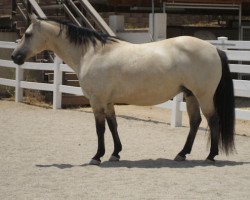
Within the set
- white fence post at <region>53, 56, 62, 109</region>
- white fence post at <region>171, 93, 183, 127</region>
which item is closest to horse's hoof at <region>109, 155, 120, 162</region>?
white fence post at <region>171, 93, 183, 127</region>

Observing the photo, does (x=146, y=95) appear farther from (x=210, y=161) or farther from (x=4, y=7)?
(x=4, y=7)

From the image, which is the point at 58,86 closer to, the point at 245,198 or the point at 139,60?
the point at 139,60

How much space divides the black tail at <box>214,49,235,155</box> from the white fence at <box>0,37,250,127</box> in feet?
7.14

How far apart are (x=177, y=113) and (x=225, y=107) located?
3203 millimetres

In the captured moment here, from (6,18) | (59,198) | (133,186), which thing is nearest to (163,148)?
(133,186)

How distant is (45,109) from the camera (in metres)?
13.3

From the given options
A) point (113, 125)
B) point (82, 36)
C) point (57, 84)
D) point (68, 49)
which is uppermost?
point (82, 36)

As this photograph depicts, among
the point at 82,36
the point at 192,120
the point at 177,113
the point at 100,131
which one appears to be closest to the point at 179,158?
the point at 192,120

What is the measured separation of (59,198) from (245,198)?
67.2 inches

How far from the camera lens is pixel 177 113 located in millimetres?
10625

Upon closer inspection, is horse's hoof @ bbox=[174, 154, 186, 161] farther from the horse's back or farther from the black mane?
the black mane

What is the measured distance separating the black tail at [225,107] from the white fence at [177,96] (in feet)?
7.14

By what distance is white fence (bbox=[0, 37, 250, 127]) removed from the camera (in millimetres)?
9953

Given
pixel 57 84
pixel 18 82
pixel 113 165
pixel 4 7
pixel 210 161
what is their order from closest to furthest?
pixel 113 165 → pixel 210 161 → pixel 57 84 → pixel 18 82 → pixel 4 7
